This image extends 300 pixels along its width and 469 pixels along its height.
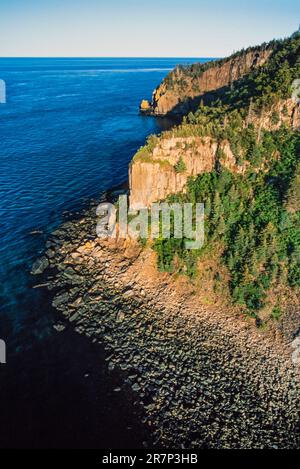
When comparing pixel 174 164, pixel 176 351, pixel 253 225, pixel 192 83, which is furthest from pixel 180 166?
pixel 192 83

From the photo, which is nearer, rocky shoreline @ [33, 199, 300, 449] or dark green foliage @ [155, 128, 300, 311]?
rocky shoreline @ [33, 199, 300, 449]

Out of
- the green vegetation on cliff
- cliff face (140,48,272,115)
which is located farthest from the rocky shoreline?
cliff face (140,48,272,115)

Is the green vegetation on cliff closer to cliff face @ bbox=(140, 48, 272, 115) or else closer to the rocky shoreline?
the rocky shoreline

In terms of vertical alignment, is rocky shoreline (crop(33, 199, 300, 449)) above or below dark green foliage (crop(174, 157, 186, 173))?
below

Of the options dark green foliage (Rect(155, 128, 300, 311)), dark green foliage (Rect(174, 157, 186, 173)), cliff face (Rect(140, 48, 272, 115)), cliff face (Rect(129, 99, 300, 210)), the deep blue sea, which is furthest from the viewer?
cliff face (Rect(140, 48, 272, 115))

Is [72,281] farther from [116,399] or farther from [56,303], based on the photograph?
[116,399]

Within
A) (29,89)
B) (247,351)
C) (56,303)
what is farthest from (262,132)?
(29,89)
